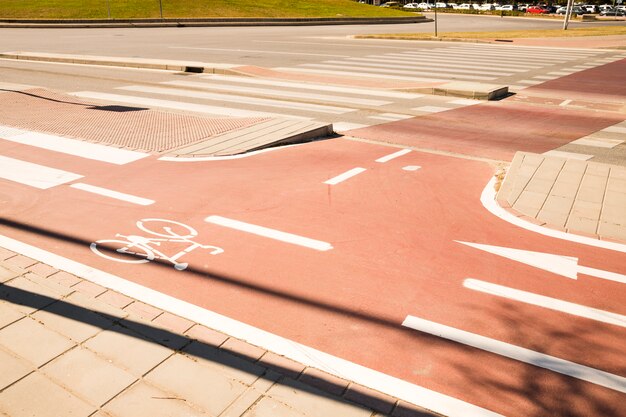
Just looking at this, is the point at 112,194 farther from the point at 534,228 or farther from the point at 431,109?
the point at 431,109

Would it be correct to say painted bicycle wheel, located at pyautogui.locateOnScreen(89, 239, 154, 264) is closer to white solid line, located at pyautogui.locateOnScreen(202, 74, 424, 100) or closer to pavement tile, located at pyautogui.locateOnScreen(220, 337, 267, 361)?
pavement tile, located at pyautogui.locateOnScreen(220, 337, 267, 361)

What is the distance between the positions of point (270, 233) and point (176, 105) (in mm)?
8745

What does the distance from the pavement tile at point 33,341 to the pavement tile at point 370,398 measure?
2.30 metres

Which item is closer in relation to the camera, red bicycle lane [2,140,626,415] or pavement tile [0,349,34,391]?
pavement tile [0,349,34,391]

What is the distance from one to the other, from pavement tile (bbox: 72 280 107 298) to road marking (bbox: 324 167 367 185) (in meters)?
4.05

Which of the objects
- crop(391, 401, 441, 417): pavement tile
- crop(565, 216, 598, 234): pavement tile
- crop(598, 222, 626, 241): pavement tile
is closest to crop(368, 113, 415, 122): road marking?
crop(565, 216, 598, 234): pavement tile

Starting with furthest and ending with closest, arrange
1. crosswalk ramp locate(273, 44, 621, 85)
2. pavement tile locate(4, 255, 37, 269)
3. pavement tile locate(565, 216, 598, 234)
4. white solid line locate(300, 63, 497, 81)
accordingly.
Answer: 1. crosswalk ramp locate(273, 44, 621, 85)
2. white solid line locate(300, 63, 497, 81)
3. pavement tile locate(565, 216, 598, 234)
4. pavement tile locate(4, 255, 37, 269)

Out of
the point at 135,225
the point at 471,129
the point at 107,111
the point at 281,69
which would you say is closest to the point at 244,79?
the point at 281,69

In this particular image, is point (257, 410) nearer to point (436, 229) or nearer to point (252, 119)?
point (436, 229)

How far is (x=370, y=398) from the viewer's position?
3783 millimetres

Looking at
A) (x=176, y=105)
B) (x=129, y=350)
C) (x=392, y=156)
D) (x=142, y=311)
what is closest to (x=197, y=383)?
(x=129, y=350)

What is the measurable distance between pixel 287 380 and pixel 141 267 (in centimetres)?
243

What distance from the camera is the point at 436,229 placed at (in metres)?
6.66

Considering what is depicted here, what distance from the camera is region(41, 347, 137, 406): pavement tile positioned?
3756 mm
